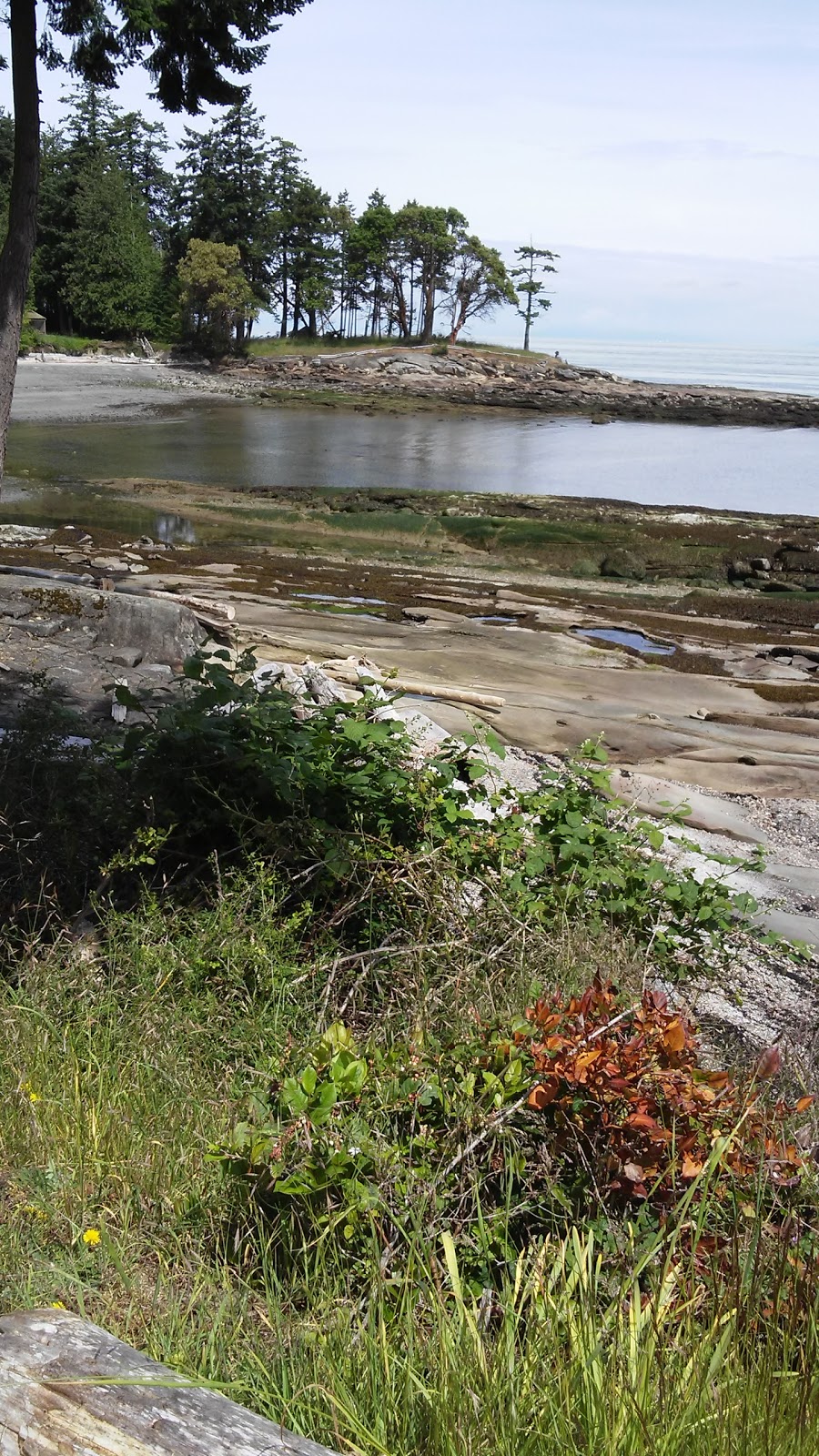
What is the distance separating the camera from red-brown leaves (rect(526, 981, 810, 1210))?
260 cm

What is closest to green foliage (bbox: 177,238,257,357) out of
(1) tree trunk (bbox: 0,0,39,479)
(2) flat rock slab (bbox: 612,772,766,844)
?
(2) flat rock slab (bbox: 612,772,766,844)

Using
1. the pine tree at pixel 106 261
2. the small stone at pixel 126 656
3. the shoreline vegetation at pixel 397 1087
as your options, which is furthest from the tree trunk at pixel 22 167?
the pine tree at pixel 106 261

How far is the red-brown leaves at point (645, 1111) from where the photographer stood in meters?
2.60

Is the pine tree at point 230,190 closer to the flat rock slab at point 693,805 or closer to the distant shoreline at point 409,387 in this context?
the distant shoreline at point 409,387

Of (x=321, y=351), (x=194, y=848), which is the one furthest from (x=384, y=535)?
(x=321, y=351)

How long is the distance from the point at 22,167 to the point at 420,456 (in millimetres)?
32758

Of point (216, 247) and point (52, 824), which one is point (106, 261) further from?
point (52, 824)

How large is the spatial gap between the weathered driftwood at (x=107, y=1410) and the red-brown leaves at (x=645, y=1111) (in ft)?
3.42

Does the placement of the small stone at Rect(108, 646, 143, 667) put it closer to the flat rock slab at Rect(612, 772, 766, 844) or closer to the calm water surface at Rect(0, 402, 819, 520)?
the flat rock slab at Rect(612, 772, 766, 844)

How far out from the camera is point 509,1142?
9.16 ft

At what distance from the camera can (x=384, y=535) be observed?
2300 cm

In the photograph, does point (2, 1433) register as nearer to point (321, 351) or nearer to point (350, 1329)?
point (350, 1329)

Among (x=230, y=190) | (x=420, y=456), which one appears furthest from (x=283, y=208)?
(x=420, y=456)

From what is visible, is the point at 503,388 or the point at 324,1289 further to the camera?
the point at 503,388
